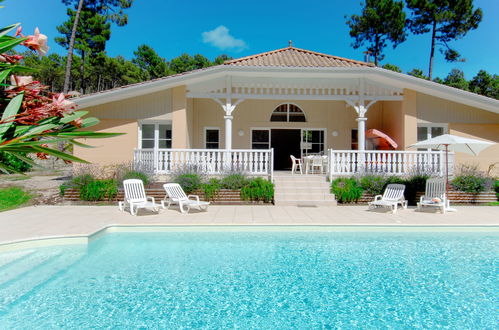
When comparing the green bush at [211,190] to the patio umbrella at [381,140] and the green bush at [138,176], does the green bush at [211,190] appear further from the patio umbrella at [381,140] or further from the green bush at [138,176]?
the patio umbrella at [381,140]

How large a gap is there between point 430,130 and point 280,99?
6847 mm

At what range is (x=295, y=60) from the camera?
14430 millimetres

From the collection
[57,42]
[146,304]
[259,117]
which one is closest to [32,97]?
[146,304]

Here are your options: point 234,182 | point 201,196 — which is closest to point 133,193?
point 201,196

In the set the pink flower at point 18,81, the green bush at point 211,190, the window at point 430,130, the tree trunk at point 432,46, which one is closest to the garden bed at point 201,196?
the green bush at point 211,190

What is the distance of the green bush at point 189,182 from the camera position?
11.7 metres

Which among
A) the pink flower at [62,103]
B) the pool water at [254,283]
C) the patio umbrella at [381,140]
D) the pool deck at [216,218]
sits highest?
the patio umbrella at [381,140]

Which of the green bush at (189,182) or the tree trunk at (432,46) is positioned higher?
the tree trunk at (432,46)

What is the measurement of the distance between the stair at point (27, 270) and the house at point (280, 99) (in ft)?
22.6

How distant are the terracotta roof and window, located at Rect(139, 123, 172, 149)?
12.8 ft

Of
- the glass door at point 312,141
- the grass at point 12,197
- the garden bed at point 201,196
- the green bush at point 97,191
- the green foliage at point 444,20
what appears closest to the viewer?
the grass at point 12,197

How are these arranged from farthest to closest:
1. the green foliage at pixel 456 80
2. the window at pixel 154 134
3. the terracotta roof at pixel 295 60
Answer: the green foliage at pixel 456 80 < the window at pixel 154 134 < the terracotta roof at pixel 295 60

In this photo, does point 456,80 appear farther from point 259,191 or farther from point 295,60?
point 259,191

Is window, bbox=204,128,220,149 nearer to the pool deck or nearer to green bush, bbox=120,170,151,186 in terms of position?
green bush, bbox=120,170,151,186
